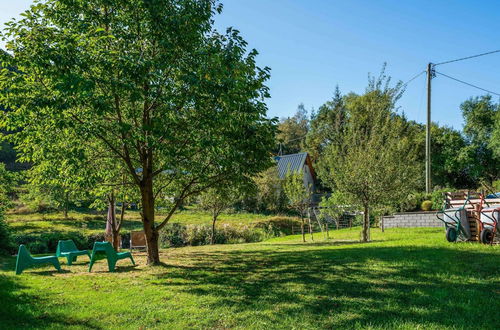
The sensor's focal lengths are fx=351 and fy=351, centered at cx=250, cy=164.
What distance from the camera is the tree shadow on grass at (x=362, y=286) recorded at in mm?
4941

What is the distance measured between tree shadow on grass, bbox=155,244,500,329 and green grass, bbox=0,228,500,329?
0.06 ft

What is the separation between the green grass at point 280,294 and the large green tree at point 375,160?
154 inches

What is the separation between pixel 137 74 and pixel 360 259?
6.72m

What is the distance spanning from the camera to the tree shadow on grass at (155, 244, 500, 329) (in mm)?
4941

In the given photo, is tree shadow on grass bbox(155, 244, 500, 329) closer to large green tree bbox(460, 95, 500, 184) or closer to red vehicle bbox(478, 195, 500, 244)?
red vehicle bbox(478, 195, 500, 244)

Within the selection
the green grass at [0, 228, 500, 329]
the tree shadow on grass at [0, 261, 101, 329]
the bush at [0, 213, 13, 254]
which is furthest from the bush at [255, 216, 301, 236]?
the tree shadow on grass at [0, 261, 101, 329]

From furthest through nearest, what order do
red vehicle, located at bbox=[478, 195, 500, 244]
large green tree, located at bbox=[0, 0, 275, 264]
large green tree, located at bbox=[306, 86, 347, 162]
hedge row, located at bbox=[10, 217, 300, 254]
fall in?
large green tree, located at bbox=[306, 86, 347, 162], hedge row, located at bbox=[10, 217, 300, 254], red vehicle, located at bbox=[478, 195, 500, 244], large green tree, located at bbox=[0, 0, 275, 264]

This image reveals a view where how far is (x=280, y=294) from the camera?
6184 mm

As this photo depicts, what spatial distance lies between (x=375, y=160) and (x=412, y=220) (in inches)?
322

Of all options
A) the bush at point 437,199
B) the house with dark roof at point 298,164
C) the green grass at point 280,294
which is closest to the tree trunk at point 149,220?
the green grass at point 280,294

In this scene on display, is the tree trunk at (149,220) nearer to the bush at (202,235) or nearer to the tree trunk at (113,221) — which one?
the tree trunk at (113,221)

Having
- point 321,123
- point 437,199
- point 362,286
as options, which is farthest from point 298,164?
point 362,286

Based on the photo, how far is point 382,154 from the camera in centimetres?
1256

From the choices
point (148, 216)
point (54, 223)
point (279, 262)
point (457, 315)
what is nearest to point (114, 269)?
point (148, 216)
